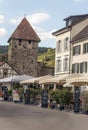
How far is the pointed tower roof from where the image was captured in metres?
106

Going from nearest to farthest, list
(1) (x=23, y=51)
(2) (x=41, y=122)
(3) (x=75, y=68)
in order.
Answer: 1. (2) (x=41, y=122)
2. (3) (x=75, y=68)
3. (1) (x=23, y=51)

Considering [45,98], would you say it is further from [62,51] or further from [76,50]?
[62,51]

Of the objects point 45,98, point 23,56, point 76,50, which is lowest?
point 45,98

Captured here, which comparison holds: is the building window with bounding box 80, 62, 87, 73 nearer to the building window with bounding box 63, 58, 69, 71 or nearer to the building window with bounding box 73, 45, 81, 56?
the building window with bounding box 73, 45, 81, 56

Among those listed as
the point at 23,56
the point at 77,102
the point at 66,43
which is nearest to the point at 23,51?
the point at 23,56

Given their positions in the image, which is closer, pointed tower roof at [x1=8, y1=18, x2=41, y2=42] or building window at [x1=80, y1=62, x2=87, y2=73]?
building window at [x1=80, y1=62, x2=87, y2=73]

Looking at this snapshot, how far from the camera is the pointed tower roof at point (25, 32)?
4161 inches

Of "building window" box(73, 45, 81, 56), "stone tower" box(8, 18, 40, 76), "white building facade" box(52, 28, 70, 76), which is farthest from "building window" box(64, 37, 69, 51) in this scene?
"stone tower" box(8, 18, 40, 76)

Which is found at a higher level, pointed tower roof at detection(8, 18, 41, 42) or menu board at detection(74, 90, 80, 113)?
pointed tower roof at detection(8, 18, 41, 42)

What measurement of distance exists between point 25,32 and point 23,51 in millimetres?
5687

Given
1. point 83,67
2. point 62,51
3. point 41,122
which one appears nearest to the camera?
point 41,122

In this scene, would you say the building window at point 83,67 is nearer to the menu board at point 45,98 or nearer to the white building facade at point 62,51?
the white building facade at point 62,51

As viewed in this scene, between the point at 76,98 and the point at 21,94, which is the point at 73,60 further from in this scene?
the point at 76,98

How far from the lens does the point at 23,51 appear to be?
4107 inches
